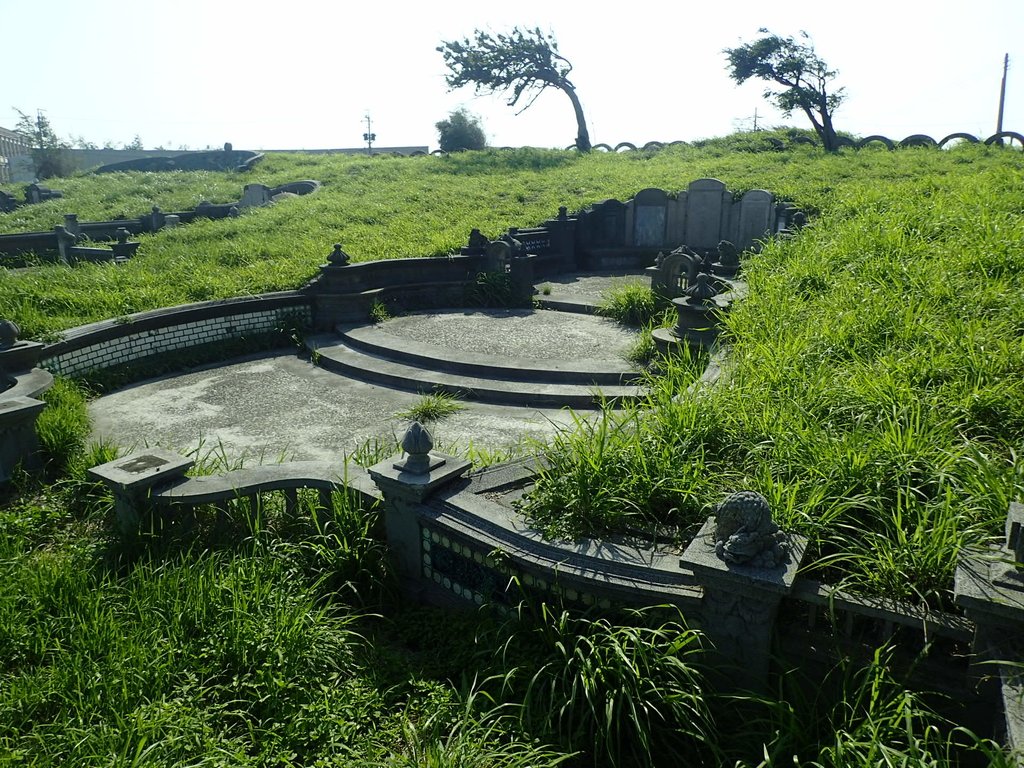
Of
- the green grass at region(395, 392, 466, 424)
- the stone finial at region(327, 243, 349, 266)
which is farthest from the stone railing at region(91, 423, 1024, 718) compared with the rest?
the stone finial at region(327, 243, 349, 266)

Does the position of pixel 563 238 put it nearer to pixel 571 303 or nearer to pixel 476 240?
pixel 476 240

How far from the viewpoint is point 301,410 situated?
8289 mm

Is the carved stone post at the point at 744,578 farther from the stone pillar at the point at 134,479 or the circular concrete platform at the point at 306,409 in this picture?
the stone pillar at the point at 134,479

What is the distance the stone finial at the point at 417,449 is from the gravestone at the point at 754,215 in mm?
14342

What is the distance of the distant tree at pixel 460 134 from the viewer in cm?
4078

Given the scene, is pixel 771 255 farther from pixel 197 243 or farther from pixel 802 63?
pixel 802 63

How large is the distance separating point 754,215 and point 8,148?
80.3 metres

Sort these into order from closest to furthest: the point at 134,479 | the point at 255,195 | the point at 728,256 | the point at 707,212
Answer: the point at 134,479, the point at 728,256, the point at 707,212, the point at 255,195

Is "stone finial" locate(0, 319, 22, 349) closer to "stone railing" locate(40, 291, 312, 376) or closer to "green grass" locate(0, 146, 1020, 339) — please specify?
"stone railing" locate(40, 291, 312, 376)

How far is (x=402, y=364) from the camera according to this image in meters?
9.79

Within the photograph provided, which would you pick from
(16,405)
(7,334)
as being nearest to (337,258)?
(7,334)

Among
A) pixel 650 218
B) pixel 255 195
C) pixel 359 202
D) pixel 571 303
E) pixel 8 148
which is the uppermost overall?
pixel 8 148

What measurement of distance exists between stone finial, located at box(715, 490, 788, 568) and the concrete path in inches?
119

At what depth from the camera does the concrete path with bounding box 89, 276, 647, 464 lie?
23.6 feet
